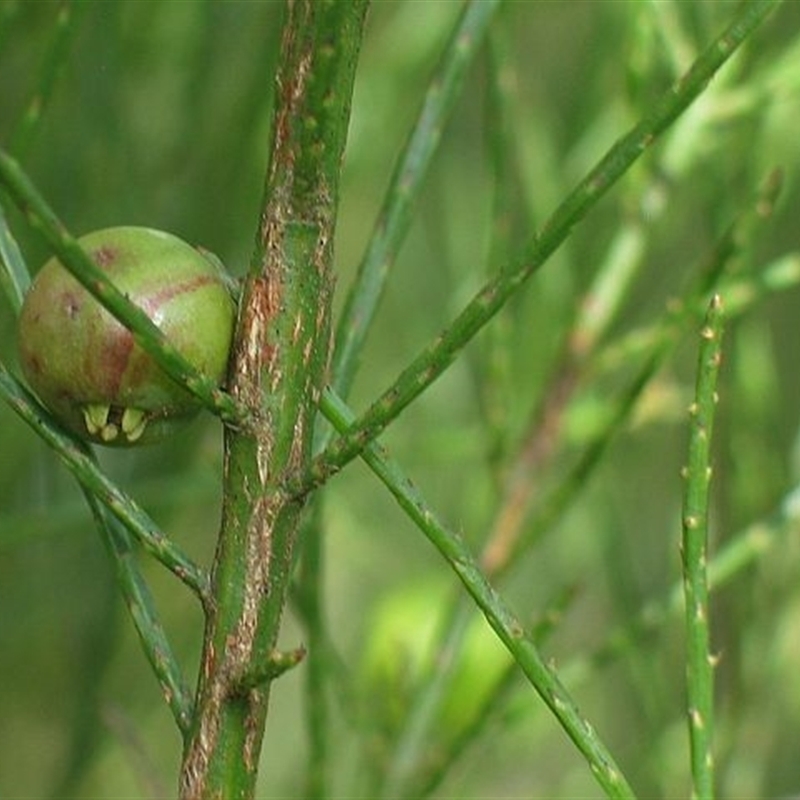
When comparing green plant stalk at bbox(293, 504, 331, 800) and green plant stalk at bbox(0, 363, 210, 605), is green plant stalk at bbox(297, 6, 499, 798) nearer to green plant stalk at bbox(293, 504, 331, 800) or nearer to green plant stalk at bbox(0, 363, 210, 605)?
green plant stalk at bbox(0, 363, 210, 605)

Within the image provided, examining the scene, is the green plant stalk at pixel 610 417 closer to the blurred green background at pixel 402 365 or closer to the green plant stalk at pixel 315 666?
the blurred green background at pixel 402 365

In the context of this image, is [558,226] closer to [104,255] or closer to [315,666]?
[104,255]

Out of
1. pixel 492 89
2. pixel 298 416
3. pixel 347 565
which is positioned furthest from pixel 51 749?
pixel 298 416

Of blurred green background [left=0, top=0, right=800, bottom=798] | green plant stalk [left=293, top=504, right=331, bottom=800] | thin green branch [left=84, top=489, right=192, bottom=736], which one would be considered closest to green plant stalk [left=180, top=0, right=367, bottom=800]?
thin green branch [left=84, top=489, right=192, bottom=736]

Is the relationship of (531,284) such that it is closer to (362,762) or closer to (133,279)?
(362,762)

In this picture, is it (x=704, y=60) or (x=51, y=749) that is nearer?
(x=704, y=60)

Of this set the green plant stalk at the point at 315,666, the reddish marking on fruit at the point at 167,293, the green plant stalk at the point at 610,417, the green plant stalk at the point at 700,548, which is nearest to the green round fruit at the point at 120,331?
the reddish marking on fruit at the point at 167,293
